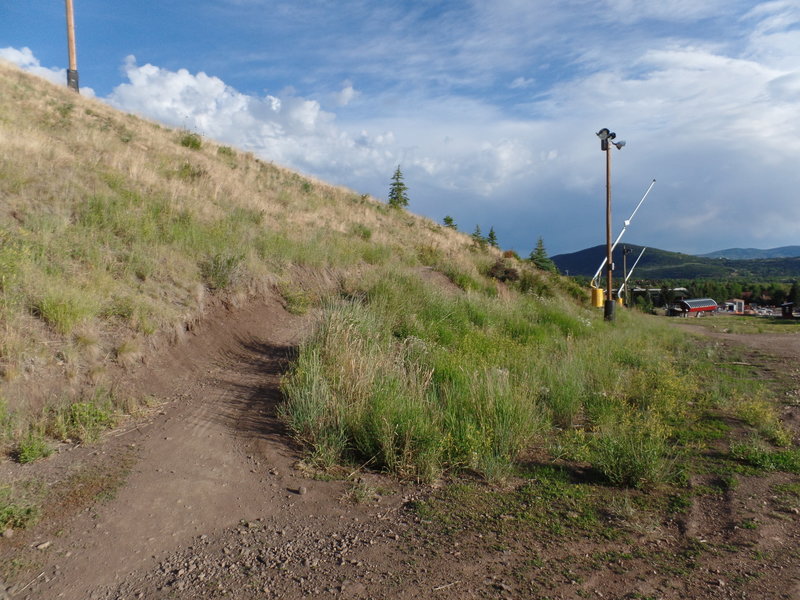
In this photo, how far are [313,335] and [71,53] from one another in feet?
78.1

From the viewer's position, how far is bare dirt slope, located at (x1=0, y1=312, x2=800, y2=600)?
3459mm

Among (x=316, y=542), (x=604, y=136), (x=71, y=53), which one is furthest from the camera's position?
(x=71, y=53)

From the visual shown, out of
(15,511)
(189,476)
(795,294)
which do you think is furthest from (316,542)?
(795,294)

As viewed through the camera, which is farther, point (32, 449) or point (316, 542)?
point (32, 449)

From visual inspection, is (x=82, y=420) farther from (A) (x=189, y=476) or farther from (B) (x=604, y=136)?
(B) (x=604, y=136)

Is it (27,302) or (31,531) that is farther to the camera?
(27,302)

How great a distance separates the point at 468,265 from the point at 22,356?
1553 centimetres

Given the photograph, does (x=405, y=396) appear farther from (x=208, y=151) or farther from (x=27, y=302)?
(x=208, y=151)

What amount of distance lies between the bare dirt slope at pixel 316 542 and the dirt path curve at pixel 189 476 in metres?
0.02

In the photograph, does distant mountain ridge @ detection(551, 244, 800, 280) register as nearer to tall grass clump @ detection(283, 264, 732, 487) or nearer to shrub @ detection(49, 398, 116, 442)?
tall grass clump @ detection(283, 264, 732, 487)

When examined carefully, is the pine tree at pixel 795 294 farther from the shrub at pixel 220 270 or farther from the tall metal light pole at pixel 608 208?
the shrub at pixel 220 270

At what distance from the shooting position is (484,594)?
3.43 meters

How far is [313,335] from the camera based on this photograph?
771cm

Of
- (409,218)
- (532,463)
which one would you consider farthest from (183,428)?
(409,218)
